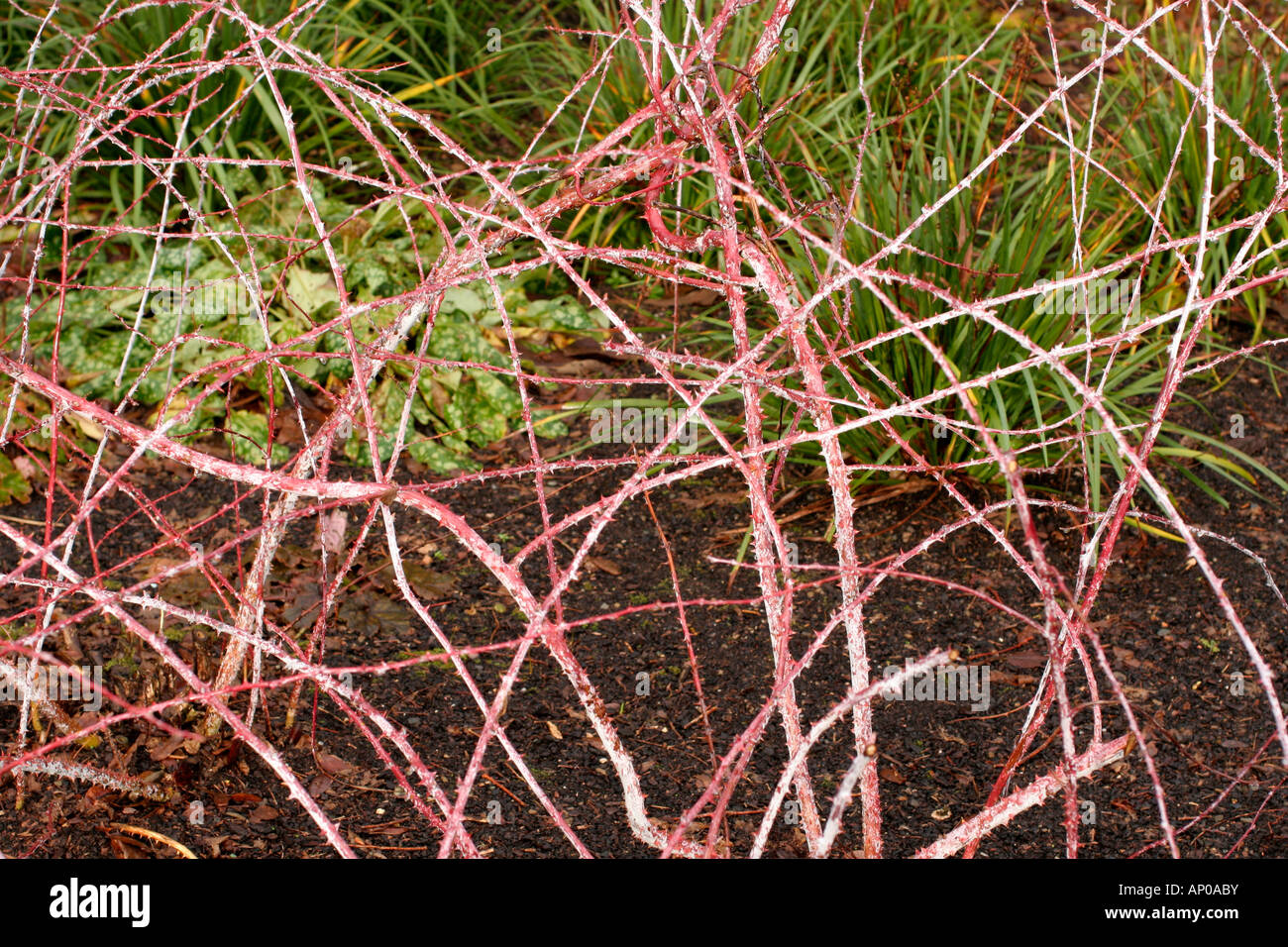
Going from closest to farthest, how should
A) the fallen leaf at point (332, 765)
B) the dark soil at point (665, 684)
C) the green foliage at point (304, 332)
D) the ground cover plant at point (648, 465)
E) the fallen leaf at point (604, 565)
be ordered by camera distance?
the ground cover plant at point (648, 465), the dark soil at point (665, 684), the fallen leaf at point (332, 765), the fallen leaf at point (604, 565), the green foliage at point (304, 332)

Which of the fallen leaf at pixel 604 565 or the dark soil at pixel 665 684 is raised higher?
the fallen leaf at pixel 604 565

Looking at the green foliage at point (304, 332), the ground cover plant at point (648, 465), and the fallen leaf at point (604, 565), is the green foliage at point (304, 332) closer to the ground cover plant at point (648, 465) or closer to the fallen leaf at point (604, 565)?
the ground cover plant at point (648, 465)

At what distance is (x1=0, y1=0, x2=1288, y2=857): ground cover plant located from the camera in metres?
1.59

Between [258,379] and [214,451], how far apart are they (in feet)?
0.84

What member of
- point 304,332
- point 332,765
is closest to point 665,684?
point 332,765

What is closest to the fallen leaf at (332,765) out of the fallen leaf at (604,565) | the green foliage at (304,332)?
the fallen leaf at (604,565)

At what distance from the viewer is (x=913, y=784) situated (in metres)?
2.47

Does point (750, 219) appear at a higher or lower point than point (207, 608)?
higher

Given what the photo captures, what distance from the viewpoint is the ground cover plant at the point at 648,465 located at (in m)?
1.59

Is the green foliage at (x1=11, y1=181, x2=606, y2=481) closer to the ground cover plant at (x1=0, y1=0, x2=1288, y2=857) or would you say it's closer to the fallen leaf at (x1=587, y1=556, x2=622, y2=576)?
the ground cover plant at (x1=0, y1=0, x2=1288, y2=857)

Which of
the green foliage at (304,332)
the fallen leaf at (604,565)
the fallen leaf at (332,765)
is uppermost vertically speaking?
the green foliage at (304,332)

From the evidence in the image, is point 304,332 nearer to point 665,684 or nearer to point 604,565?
point 604,565
